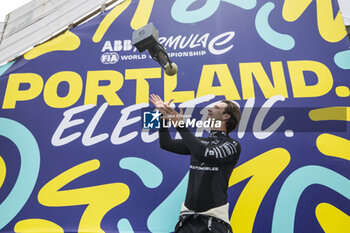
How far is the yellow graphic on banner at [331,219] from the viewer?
81.7 inches

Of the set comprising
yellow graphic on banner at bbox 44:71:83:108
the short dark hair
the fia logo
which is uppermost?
yellow graphic on banner at bbox 44:71:83:108

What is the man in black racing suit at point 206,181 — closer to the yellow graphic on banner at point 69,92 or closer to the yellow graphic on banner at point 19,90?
the yellow graphic on banner at point 69,92

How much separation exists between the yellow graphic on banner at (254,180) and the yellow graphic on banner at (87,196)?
3.42 ft

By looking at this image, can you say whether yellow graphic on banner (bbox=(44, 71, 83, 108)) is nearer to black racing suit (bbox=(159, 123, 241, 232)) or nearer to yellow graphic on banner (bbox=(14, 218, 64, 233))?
yellow graphic on banner (bbox=(14, 218, 64, 233))

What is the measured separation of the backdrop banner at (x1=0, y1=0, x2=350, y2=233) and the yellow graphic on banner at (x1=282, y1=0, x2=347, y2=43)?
0.02 meters

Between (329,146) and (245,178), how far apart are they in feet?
2.83

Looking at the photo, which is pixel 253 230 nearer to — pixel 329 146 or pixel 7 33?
pixel 329 146

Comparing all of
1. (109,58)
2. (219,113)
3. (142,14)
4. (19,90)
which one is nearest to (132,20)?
(142,14)

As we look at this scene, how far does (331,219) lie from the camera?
6.88 ft

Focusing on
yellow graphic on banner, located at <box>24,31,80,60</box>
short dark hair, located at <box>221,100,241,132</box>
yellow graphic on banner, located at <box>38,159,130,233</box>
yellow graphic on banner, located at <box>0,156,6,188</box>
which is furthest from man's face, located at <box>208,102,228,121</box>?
yellow graphic on banner, located at <box>0,156,6,188</box>

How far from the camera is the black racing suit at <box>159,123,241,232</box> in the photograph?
128 cm

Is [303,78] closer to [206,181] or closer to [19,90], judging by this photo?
[206,181]

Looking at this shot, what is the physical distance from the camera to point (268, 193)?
2.17 m

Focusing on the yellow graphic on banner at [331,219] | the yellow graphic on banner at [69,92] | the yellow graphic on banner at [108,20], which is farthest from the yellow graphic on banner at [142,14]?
the yellow graphic on banner at [331,219]
